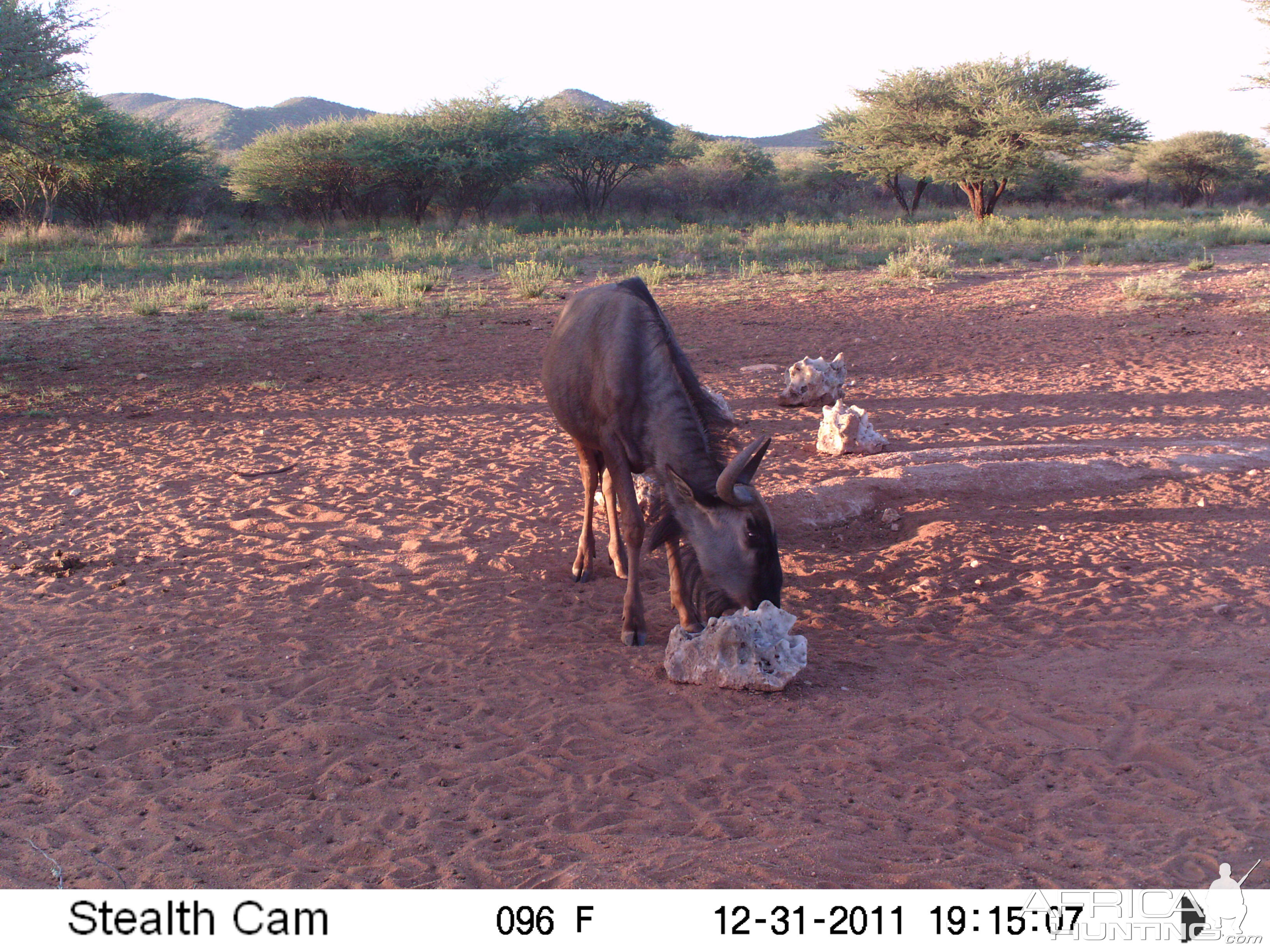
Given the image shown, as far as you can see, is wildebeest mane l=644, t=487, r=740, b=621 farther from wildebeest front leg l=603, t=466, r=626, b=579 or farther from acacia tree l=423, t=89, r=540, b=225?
acacia tree l=423, t=89, r=540, b=225

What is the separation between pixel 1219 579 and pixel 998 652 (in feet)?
5.87

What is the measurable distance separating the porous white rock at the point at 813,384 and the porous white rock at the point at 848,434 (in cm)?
146

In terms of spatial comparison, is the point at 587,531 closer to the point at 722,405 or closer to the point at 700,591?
the point at 700,591

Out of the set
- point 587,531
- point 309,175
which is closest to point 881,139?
point 309,175

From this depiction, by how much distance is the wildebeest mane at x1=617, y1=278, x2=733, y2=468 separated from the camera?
430cm

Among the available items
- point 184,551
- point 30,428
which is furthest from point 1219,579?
point 30,428

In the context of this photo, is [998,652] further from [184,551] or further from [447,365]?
[447,365]

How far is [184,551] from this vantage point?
568 cm

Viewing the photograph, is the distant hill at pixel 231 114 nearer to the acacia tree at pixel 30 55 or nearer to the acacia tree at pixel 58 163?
the acacia tree at pixel 58 163

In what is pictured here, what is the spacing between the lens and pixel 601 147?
3278 cm

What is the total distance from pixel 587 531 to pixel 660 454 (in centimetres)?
140

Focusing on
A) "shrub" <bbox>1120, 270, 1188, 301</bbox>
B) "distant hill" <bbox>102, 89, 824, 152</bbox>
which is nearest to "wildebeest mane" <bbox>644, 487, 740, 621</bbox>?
"shrub" <bbox>1120, 270, 1188, 301</bbox>

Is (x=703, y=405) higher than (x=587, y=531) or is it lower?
higher

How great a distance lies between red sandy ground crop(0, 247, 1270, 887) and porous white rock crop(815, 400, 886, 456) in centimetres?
33
